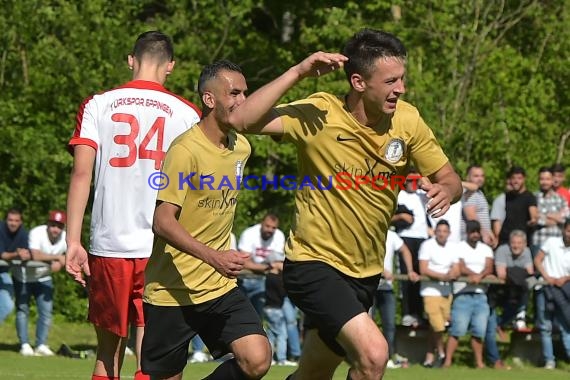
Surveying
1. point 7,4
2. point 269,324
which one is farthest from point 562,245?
point 7,4

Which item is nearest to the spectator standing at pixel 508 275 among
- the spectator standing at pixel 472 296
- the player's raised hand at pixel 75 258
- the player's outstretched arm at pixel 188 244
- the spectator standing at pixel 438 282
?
the spectator standing at pixel 472 296

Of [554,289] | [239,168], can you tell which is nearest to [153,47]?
[239,168]

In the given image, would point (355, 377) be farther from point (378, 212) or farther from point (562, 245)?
point (562, 245)

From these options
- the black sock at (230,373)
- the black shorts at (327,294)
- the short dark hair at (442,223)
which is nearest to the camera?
the black shorts at (327,294)

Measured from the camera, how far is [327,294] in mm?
6656

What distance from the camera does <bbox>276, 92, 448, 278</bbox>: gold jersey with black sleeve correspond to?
6805 millimetres

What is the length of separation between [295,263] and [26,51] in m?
14.1

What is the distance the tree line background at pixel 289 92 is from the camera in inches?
762

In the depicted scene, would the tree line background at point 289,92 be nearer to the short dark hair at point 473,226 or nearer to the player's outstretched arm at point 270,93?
the short dark hair at point 473,226

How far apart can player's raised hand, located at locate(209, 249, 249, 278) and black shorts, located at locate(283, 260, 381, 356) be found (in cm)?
49

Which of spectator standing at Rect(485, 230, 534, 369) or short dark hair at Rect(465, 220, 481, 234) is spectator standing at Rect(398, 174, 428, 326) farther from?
spectator standing at Rect(485, 230, 534, 369)

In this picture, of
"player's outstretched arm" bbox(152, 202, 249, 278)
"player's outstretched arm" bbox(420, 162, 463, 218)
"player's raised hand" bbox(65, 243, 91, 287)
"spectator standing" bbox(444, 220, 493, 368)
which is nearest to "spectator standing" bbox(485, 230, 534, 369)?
"spectator standing" bbox(444, 220, 493, 368)

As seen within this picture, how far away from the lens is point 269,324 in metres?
14.3

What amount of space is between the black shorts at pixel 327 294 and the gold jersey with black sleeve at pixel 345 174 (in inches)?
2.0
